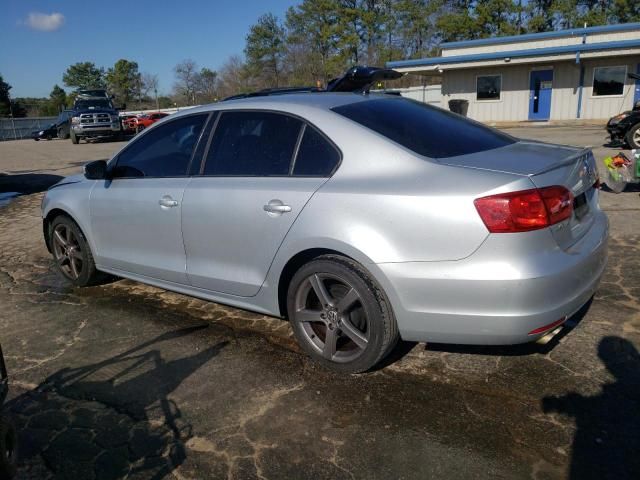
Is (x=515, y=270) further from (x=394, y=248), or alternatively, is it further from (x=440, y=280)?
(x=394, y=248)

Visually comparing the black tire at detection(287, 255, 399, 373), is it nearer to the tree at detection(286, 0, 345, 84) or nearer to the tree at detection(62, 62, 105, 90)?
the tree at detection(286, 0, 345, 84)

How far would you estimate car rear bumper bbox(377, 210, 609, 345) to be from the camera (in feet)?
8.30

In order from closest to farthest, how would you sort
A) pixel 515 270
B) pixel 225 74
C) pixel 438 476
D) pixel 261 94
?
pixel 438 476, pixel 515 270, pixel 261 94, pixel 225 74

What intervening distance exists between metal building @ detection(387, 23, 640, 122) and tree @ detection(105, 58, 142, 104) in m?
65.5

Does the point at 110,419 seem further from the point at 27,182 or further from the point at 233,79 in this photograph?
the point at 233,79

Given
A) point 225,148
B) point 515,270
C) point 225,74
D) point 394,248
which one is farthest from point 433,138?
point 225,74

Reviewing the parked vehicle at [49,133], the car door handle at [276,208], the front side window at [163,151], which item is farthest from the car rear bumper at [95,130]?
the car door handle at [276,208]

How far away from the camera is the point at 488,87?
2591cm

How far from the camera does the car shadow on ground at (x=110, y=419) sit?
2.51 m

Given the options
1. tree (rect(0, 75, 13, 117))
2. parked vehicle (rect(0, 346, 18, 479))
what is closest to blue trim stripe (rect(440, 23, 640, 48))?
parked vehicle (rect(0, 346, 18, 479))

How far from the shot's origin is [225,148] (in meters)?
3.69

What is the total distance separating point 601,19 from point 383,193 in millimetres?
43342

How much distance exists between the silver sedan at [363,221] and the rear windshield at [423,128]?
0.6 inches

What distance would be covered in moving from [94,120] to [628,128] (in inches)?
878
